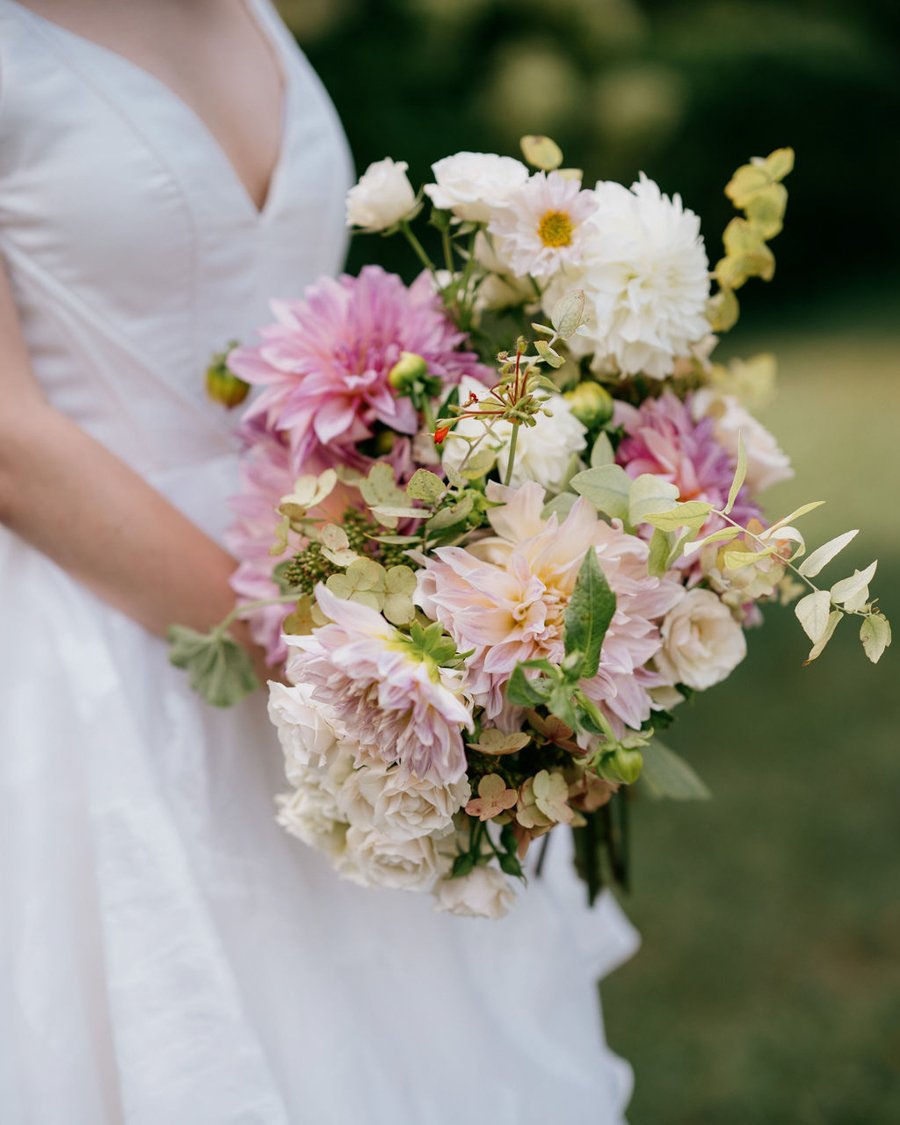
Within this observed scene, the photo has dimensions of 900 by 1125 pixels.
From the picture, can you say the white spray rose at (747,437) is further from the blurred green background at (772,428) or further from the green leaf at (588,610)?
the blurred green background at (772,428)

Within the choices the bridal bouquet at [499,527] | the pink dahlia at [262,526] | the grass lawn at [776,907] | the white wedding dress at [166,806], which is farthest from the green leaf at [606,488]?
the grass lawn at [776,907]

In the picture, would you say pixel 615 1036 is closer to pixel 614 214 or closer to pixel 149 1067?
pixel 149 1067

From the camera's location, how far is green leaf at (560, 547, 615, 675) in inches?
32.6

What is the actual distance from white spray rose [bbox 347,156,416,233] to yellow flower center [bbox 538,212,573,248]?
164mm

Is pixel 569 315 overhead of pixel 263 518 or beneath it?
overhead

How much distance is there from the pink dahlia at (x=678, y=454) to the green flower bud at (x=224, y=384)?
0.41m

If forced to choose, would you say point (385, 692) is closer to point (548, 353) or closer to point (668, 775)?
point (548, 353)

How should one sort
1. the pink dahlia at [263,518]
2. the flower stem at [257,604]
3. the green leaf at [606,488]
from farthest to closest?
1. the pink dahlia at [263,518]
2. the flower stem at [257,604]
3. the green leaf at [606,488]

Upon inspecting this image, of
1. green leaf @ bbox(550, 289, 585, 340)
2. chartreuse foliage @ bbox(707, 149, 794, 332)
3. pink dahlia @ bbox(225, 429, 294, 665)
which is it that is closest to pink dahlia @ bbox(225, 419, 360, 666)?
pink dahlia @ bbox(225, 429, 294, 665)

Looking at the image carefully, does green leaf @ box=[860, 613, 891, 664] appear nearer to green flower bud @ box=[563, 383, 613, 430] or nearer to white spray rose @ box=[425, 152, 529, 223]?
green flower bud @ box=[563, 383, 613, 430]

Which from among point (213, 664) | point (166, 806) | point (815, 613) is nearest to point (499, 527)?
point (815, 613)

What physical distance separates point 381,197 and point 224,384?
0.27m

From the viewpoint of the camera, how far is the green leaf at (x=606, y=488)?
926 millimetres

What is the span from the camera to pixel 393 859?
1.00 meters
